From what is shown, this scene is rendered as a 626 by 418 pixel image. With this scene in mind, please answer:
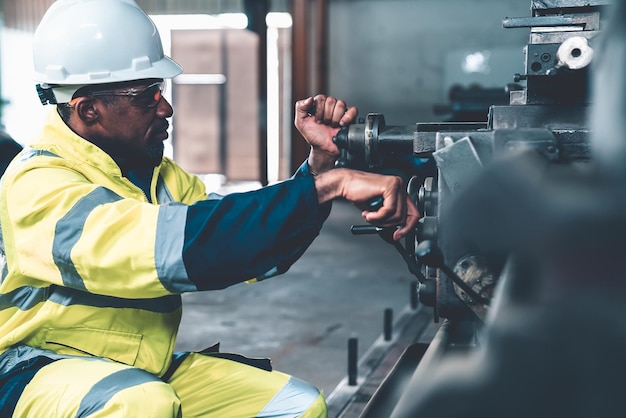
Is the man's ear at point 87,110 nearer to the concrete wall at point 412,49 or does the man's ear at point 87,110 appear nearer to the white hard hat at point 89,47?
the white hard hat at point 89,47

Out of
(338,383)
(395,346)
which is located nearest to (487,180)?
(338,383)

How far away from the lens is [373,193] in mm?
1363

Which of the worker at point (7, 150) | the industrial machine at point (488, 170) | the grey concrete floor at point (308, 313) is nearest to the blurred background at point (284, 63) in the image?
the grey concrete floor at point (308, 313)

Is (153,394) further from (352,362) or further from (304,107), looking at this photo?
(352,362)

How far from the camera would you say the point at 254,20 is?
9211 mm

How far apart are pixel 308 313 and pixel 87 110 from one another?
3075mm

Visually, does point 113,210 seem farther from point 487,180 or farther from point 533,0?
point 533,0

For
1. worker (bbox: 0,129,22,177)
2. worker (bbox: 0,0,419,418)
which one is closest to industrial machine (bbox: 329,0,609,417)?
worker (bbox: 0,0,419,418)

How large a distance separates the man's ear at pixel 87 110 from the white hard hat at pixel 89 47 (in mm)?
41

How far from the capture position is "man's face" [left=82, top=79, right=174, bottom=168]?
1699 mm

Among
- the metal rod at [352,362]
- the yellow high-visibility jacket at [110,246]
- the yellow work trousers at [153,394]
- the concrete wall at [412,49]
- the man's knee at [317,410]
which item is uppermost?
the concrete wall at [412,49]

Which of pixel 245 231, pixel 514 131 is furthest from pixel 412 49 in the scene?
pixel 514 131

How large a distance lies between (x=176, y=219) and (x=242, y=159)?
33.5 ft

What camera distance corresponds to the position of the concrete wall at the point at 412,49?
10.0 m
